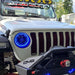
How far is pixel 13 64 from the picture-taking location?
3.35m

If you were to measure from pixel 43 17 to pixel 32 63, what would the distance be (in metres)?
2.24

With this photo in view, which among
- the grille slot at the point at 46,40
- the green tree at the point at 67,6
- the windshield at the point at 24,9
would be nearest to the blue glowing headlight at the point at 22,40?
the grille slot at the point at 46,40

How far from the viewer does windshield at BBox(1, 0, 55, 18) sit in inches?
182

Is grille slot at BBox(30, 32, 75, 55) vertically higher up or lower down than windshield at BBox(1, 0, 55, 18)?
lower down

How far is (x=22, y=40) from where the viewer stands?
3.19m

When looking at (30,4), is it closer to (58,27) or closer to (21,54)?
(58,27)

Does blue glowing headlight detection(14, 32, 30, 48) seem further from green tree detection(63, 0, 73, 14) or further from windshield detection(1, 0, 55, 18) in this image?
green tree detection(63, 0, 73, 14)

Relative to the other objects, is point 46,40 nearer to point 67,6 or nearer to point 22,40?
point 22,40

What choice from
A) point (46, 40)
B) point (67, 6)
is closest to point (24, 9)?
point (46, 40)

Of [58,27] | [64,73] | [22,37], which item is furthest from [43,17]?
[64,73]

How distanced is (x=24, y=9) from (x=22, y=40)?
1.73 metres

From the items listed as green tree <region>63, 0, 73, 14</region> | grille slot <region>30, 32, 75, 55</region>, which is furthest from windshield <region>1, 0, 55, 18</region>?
green tree <region>63, 0, 73, 14</region>

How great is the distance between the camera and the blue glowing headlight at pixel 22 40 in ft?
10.4

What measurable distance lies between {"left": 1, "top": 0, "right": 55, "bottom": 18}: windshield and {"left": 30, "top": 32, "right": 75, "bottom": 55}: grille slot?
152 centimetres
